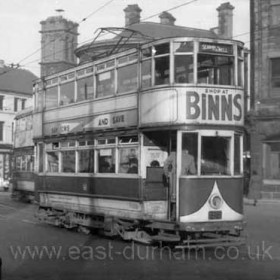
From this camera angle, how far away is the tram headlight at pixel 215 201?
40.5ft

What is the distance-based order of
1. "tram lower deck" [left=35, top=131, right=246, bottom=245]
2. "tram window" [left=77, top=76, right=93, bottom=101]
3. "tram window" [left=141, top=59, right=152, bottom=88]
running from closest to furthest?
"tram lower deck" [left=35, top=131, right=246, bottom=245]
"tram window" [left=141, top=59, right=152, bottom=88]
"tram window" [left=77, top=76, right=93, bottom=101]

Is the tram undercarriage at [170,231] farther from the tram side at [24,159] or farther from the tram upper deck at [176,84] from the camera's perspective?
the tram side at [24,159]

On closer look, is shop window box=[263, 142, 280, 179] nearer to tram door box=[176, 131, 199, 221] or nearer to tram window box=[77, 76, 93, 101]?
tram window box=[77, 76, 93, 101]

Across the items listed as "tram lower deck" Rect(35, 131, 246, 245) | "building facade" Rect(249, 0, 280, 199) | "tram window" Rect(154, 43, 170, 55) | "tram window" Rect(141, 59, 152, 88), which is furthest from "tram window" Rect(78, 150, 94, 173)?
"building facade" Rect(249, 0, 280, 199)

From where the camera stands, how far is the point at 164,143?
13.3m

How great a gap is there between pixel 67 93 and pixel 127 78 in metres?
3.13

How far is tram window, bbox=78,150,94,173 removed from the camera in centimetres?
1505

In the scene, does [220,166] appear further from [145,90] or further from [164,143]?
[145,90]

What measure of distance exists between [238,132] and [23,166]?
1709 centimetres

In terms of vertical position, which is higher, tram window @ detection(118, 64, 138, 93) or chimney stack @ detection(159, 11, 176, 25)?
chimney stack @ detection(159, 11, 176, 25)

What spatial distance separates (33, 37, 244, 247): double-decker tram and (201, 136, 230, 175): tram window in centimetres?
2

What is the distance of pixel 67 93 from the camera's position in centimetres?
1645

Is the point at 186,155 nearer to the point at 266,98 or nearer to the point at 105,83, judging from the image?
the point at 105,83

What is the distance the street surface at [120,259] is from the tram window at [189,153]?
66.1 inches
